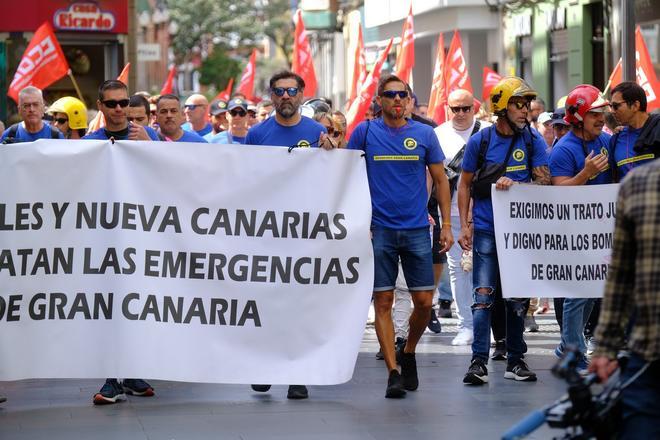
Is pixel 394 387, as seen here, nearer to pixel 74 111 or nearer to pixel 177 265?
pixel 177 265

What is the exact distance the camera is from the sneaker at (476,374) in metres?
9.26

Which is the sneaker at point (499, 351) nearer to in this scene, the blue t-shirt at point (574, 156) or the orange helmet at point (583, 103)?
the blue t-shirt at point (574, 156)

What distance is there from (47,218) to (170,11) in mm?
58648

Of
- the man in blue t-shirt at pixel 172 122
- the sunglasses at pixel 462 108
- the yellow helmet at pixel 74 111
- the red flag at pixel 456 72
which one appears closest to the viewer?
the man in blue t-shirt at pixel 172 122

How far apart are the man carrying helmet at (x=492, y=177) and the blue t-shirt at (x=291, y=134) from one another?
108cm

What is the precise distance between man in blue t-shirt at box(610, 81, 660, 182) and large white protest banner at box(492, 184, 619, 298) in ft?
0.96

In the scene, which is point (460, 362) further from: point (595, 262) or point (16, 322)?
point (16, 322)

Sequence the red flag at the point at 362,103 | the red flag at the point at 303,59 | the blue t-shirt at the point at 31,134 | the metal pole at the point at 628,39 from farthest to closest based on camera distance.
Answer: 1. the red flag at the point at 303,59
2. the red flag at the point at 362,103
3. the metal pole at the point at 628,39
4. the blue t-shirt at the point at 31,134

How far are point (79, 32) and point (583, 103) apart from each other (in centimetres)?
1991

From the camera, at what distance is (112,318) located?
8.29 m

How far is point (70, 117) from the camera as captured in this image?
1170 centimetres

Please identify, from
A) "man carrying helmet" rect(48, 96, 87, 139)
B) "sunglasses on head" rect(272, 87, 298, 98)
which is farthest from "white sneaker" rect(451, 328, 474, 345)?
"man carrying helmet" rect(48, 96, 87, 139)

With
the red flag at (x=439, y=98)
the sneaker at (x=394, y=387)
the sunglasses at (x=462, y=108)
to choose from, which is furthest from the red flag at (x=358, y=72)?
the sneaker at (x=394, y=387)

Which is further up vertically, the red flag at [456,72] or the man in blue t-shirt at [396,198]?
the red flag at [456,72]
